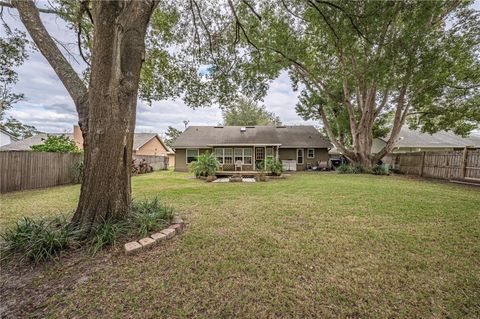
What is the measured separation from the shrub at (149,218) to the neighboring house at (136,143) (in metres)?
19.3

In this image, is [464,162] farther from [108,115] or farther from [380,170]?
[108,115]

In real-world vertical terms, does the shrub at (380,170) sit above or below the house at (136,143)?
below

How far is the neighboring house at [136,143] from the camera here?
70.3 ft

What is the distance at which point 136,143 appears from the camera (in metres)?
24.4

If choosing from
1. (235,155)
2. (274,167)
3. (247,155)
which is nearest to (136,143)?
(235,155)

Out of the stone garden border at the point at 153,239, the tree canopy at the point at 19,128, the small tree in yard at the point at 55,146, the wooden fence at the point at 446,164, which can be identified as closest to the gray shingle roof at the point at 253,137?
the wooden fence at the point at 446,164

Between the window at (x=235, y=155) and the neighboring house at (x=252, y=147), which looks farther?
the window at (x=235, y=155)

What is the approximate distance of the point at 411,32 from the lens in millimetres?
8125

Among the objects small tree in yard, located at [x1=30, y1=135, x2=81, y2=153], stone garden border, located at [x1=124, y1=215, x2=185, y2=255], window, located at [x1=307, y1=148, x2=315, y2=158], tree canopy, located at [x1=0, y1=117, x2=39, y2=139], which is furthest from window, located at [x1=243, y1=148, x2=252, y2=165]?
tree canopy, located at [x1=0, y1=117, x2=39, y2=139]

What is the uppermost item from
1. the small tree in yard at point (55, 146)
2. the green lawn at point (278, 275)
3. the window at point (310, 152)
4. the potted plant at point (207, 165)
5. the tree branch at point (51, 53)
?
the tree branch at point (51, 53)

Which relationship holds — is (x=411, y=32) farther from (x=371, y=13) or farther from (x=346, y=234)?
(x=346, y=234)

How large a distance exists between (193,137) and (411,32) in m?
16.3

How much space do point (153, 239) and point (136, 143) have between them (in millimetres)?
24649

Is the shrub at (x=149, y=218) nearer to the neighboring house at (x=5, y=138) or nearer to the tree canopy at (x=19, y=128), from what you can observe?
the neighboring house at (x=5, y=138)
